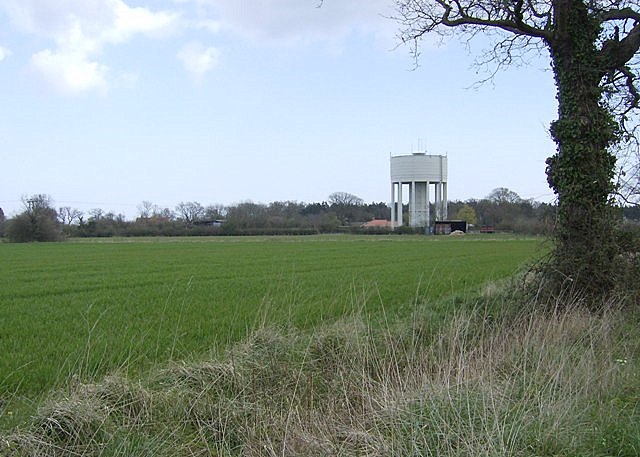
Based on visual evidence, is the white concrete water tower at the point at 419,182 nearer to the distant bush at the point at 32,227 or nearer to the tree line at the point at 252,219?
the tree line at the point at 252,219

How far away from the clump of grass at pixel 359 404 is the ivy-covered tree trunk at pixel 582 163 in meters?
3.81

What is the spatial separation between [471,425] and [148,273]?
27038mm

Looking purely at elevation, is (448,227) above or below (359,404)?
above

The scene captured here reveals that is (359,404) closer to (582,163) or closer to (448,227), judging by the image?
(582,163)

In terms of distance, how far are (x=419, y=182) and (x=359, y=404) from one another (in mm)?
113839

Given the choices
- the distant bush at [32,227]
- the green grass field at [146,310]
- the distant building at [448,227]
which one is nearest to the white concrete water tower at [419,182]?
the distant building at [448,227]

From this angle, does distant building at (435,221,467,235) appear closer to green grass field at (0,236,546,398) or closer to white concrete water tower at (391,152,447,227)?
white concrete water tower at (391,152,447,227)

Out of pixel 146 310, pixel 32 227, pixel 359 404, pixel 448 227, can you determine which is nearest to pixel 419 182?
pixel 448 227

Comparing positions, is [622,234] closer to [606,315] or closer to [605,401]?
[606,315]

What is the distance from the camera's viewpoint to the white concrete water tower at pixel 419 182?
115m

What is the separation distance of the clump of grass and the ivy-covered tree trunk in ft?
12.5

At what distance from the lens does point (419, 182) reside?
4606 inches

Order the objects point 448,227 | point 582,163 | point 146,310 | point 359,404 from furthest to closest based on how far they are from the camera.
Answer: point 448,227 < point 146,310 < point 582,163 < point 359,404

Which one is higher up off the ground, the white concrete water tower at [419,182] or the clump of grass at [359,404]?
the white concrete water tower at [419,182]
